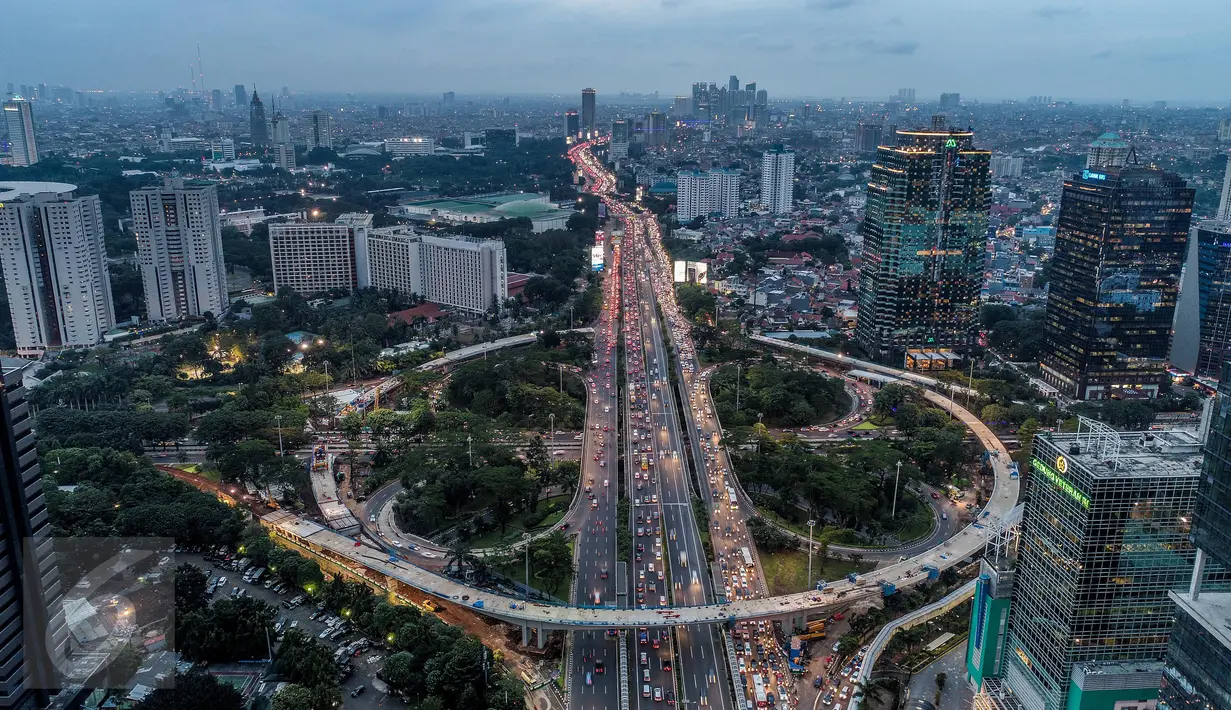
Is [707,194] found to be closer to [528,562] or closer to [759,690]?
[528,562]

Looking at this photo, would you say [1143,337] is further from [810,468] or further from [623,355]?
[623,355]

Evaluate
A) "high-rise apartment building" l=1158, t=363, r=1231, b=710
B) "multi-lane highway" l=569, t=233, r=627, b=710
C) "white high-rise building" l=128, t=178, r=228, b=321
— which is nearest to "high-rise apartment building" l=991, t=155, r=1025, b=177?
"multi-lane highway" l=569, t=233, r=627, b=710

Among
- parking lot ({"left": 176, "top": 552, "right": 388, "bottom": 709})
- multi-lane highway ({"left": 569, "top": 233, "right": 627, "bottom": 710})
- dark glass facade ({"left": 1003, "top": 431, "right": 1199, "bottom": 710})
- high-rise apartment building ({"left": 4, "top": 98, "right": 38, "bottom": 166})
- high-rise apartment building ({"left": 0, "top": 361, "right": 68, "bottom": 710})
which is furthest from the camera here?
high-rise apartment building ({"left": 4, "top": 98, "right": 38, "bottom": 166})

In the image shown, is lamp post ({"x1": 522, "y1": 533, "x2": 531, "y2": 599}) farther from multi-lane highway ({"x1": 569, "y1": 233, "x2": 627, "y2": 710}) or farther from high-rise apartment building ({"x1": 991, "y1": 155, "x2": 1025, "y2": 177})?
high-rise apartment building ({"x1": 991, "y1": 155, "x2": 1025, "y2": 177})

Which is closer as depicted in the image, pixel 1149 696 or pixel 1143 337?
pixel 1149 696

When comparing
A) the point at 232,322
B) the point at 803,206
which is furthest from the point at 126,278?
the point at 803,206
